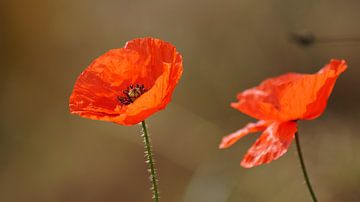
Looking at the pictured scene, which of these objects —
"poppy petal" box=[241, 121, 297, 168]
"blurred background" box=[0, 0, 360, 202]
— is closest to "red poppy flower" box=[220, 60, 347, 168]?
"poppy petal" box=[241, 121, 297, 168]

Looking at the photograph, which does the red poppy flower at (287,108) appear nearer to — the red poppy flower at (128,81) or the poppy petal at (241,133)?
the poppy petal at (241,133)

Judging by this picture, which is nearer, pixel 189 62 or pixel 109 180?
pixel 109 180

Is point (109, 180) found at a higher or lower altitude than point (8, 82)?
lower

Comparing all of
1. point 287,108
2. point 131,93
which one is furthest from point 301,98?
point 131,93

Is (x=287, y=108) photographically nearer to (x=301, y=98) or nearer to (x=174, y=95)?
(x=301, y=98)

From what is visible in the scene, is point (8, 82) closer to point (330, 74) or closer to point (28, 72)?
point (28, 72)

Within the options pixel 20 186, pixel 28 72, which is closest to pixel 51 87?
pixel 28 72
